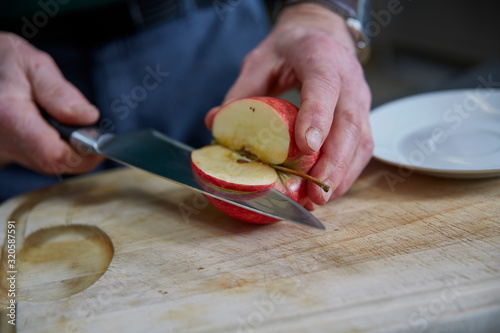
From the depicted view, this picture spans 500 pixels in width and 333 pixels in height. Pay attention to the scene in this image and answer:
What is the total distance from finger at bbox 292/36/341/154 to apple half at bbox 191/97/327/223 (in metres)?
0.05

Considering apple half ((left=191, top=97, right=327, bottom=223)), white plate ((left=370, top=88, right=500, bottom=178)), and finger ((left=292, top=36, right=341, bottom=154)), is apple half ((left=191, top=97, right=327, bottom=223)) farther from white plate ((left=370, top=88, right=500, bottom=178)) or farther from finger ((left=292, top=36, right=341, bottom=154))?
white plate ((left=370, top=88, right=500, bottom=178))

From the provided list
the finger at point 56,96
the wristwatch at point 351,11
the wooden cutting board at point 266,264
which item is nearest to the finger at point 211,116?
the wooden cutting board at point 266,264

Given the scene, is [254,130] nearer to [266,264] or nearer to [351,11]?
[266,264]

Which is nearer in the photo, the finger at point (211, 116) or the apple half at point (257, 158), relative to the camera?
the apple half at point (257, 158)

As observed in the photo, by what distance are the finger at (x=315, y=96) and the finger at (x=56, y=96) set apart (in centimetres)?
62

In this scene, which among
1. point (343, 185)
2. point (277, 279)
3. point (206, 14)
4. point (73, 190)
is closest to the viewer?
point (277, 279)

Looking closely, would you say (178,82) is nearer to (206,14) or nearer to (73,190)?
(206,14)

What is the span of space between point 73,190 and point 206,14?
0.82 m

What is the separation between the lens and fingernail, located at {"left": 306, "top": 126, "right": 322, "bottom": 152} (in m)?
0.99

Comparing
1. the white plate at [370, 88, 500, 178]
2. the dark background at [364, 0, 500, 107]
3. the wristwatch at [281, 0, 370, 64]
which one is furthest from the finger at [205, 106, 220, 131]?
the dark background at [364, 0, 500, 107]

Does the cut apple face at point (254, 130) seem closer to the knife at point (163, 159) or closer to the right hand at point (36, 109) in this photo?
the knife at point (163, 159)

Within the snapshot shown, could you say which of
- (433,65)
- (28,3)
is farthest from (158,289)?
(433,65)

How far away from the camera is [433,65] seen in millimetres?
5012

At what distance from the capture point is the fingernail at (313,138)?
0.99 metres
